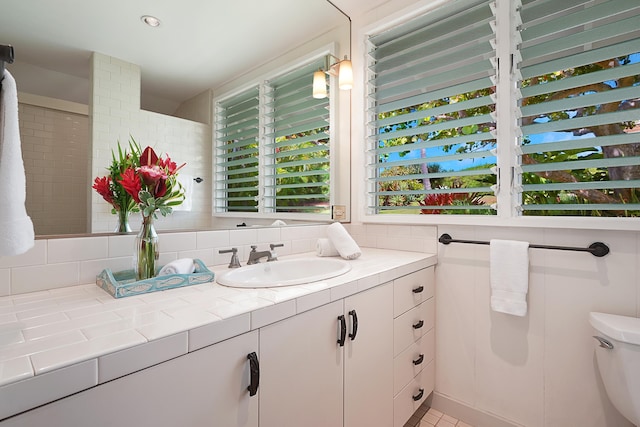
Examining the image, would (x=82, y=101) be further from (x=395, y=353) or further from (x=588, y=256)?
(x=588, y=256)

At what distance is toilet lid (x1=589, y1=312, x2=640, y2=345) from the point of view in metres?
1.07

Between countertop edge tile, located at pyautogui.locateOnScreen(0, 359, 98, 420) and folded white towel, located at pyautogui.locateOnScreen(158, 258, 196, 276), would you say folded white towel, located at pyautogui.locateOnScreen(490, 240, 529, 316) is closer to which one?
folded white towel, located at pyautogui.locateOnScreen(158, 258, 196, 276)

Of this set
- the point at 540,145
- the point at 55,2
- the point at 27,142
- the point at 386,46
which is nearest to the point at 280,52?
the point at 386,46

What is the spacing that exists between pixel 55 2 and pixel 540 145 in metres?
1.98

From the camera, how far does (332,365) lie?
3.40 ft

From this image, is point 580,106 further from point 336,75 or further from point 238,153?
point 238,153

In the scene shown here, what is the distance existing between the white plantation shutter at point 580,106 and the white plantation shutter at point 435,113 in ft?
0.57

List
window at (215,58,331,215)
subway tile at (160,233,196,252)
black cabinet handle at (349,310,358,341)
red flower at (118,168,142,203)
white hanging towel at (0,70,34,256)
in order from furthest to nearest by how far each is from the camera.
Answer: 1. window at (215,58,331,215)
2. subway tile at (160,233,196,252)
3. black cabinet handle at (349,310,358,341)
4. red flower at (118,168,142,203)
5. white hanging towel at (0,70,34,256)

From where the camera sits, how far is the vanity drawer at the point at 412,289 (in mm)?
1397

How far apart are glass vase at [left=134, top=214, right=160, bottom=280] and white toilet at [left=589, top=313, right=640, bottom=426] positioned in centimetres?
167

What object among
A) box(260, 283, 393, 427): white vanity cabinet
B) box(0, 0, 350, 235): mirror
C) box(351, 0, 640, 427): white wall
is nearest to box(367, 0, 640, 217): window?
box(351, 0, 640, 427): white wall

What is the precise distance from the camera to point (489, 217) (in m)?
1.57

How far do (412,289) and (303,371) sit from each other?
79 cm

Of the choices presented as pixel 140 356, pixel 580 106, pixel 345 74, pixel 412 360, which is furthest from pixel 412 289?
pixel 345 74
